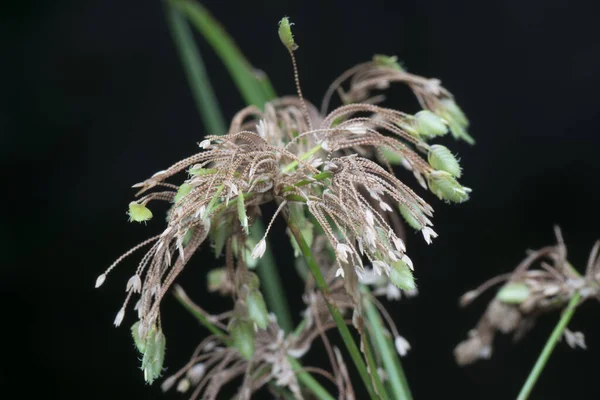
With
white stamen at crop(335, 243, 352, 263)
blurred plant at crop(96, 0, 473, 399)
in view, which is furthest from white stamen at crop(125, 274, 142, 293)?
white stamen at crop(335, 243, 352, 263)

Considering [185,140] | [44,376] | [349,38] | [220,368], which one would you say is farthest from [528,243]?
[44,376]

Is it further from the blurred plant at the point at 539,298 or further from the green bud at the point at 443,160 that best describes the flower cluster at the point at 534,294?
the green bud at the point at 443,160

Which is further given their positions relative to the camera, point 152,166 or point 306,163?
point 152,166

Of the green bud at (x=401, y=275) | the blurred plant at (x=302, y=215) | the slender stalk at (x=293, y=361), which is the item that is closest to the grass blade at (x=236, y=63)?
the blurred plant at (x=302, y=215)

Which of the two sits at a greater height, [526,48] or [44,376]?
[526,48]

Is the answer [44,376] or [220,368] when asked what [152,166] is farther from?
[220,368]

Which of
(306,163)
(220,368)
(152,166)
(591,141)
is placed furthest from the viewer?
(152,166)

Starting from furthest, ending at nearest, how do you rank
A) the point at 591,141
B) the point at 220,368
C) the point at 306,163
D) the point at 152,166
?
the point at 152,166, the point at 591,141, the point at 220,368, the point at 306,163
